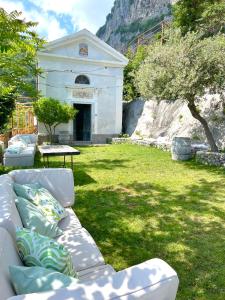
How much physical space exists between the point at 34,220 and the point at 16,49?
10.1 ft

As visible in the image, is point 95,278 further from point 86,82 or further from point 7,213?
point 86,82

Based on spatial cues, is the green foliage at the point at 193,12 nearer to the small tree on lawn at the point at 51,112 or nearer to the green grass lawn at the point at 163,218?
the small tree on lawn at the point at 51,112

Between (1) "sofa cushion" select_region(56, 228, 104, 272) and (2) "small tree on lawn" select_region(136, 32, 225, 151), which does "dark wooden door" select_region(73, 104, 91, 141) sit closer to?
(2) "small tree on lawn" select_region(136, 32, 225, 151)

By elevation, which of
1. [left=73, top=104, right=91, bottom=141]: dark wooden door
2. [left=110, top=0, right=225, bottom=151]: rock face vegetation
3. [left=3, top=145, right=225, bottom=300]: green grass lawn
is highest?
[left=110, top=0, right=225, bottom=151]: rock face vegetation

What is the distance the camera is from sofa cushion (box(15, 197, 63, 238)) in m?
2.75

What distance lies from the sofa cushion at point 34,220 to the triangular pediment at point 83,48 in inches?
640

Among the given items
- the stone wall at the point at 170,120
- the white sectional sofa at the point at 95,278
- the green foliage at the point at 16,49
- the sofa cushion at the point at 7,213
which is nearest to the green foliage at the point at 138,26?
the stone wall at the point at 170,120

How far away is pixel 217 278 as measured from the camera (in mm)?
3213

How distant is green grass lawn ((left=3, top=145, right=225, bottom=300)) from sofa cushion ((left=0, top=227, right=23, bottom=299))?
73.9 inches

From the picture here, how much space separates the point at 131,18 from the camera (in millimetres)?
80688

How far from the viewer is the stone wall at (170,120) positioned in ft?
40.5

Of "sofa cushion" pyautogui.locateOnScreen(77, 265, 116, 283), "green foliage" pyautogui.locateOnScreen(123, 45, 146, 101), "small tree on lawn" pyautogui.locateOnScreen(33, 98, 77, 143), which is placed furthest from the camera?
"green foliage" pyautogui.locateOnScreen(123, 45, 146, 101)

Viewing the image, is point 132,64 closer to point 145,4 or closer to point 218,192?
point 218,192

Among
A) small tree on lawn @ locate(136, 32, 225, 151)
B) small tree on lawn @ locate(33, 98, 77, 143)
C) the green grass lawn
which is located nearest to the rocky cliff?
small tree on lawn @ locate(33, 98, 77, 143)
